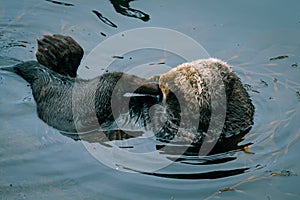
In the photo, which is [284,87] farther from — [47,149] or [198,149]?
[47,149]

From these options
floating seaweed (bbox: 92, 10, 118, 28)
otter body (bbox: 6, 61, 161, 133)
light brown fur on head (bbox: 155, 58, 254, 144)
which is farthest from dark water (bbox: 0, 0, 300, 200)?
light brown fur on head (bbox: 155, 58, 254, 144)

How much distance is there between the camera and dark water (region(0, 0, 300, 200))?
14.8 ft

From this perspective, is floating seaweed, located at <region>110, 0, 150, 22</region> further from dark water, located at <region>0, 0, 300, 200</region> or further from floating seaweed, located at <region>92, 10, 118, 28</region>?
floating seaweed, located at <region>92, 10, 118, 28</region>

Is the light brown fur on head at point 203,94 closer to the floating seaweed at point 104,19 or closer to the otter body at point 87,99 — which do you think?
the otter body at point 87,99

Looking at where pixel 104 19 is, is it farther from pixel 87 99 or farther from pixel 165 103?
pixel 165 103

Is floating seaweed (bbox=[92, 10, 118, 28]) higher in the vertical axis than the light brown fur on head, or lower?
lower

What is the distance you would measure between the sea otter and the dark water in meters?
0.17

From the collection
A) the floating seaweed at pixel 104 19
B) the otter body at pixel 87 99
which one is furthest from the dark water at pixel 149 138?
the otter body at pixel 87 99

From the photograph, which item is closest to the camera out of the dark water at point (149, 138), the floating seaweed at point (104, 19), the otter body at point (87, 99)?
the dark water at point (149, 138)

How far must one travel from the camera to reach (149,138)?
5.16 m

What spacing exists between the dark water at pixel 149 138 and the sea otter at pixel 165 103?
0.57 feet

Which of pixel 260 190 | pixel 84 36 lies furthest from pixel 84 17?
pixel 260 190

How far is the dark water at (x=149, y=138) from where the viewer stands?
452 cm

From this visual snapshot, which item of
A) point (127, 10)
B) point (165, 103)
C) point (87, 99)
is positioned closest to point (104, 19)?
point (127, 10)
